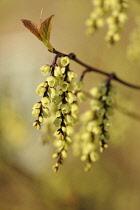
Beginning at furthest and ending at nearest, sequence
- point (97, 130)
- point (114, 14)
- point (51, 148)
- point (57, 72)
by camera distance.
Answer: point (51, 148), point (114, 14), point (97, 130), point (57, 72)

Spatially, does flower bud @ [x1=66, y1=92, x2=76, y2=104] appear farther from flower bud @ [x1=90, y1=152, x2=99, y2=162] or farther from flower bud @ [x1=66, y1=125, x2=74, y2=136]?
flower bud @ [x1=90, y1=152, x2=99, y2=162]

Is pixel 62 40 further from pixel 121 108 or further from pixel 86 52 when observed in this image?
pixel 121 108

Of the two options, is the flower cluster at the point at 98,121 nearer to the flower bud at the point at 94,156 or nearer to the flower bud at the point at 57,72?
the flower bud at the point at 94,156

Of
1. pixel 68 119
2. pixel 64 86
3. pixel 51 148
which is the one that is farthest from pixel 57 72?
pixel 51 148

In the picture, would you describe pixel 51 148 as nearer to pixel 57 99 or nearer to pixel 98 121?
pixel 98 121

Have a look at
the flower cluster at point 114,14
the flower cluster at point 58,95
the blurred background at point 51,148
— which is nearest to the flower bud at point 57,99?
the flower cluster at point 58,95

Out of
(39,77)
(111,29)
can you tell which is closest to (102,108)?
(111,29)
